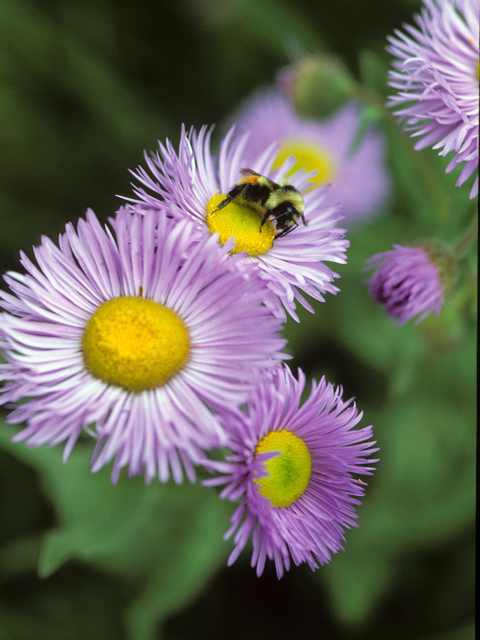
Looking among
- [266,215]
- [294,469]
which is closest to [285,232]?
[266,215]

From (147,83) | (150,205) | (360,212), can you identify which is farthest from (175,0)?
(150,205)

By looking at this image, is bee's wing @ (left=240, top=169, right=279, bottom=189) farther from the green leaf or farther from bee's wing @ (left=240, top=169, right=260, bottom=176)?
the green leaf

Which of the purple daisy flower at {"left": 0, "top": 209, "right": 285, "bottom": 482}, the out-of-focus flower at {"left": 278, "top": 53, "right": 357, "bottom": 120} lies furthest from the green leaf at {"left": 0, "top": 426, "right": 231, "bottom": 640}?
the out-of-focus flower at {"left": 278, "top": 53, "right": 357, "bottom": 120}

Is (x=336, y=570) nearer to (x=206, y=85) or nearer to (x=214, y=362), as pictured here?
(x=214, y=362)

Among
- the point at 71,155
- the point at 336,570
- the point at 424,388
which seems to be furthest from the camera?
the point at 71,155

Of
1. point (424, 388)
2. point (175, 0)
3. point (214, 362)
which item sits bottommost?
point (214, 362)
